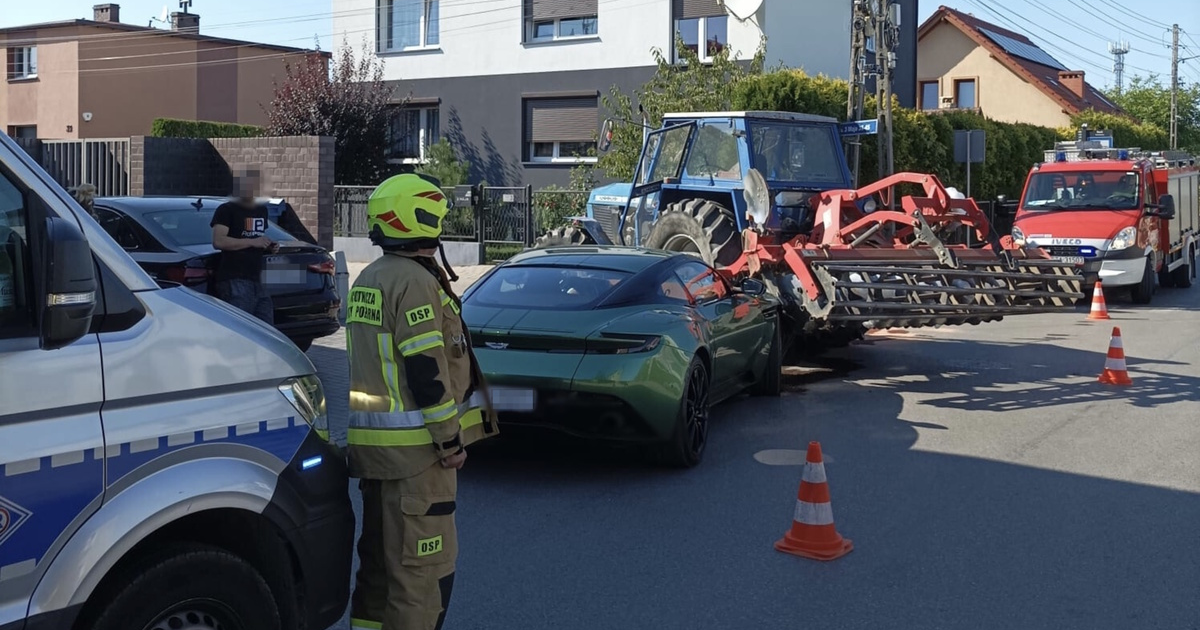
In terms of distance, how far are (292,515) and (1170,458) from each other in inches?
257

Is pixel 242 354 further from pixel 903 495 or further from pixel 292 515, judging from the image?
pixel 903 495

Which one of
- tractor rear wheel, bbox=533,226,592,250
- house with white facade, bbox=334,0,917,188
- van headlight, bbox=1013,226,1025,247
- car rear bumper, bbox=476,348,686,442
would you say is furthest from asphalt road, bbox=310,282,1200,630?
house with white facade, bbox=334,0,917,188

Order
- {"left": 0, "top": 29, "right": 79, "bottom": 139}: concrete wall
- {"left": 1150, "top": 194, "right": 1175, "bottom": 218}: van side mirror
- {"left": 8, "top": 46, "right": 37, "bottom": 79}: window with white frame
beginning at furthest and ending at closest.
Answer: {"left": 8, "top": 46, "right": 37, "bottom": 79}: window with white frame < {"left": 0, "top": 29, "right": 79, "bottom": 139}: concrete wall < {"left": 1150, "top": 194, "right": 1175, "bottom": 218}: van side mirror

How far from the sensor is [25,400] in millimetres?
3043

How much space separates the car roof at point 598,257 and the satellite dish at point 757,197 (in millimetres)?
2305

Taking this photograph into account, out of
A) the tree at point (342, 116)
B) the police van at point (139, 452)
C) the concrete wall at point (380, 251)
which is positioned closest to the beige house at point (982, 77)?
the tree at point (342, 116)

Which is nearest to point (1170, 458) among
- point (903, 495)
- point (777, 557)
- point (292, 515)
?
point (903, 495)

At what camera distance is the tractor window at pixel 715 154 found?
12.2m

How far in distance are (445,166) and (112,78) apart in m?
19.2

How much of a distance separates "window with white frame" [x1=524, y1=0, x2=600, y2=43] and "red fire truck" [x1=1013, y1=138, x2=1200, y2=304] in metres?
12.1

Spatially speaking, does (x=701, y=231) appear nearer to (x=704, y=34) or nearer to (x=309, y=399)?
(x=309, y=399)

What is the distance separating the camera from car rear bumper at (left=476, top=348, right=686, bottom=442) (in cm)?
720

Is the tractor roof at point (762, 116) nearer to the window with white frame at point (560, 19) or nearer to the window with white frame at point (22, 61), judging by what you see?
the window with white frame at point (560, 19)

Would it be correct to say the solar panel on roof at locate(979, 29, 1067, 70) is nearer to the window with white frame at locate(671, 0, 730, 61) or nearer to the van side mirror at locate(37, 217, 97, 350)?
the window with white frame at locate(671, 0, 730, 61)
